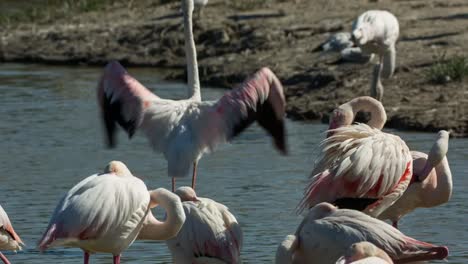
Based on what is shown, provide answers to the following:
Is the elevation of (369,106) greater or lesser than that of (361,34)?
greater

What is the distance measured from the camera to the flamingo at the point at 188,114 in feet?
29.6

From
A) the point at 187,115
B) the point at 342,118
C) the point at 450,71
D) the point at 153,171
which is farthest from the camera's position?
the point at 450,71

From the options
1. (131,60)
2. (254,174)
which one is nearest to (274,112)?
(254,174)

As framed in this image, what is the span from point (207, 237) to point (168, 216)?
42 centimetres

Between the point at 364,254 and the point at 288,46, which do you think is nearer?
the point at 364,254

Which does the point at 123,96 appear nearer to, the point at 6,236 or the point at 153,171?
the point at 6,236

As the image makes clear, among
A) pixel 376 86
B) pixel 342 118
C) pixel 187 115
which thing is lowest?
pixel 376 86

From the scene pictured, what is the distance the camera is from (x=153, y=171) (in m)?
12.0

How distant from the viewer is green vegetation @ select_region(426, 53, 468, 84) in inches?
553

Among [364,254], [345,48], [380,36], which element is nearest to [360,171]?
[364,254]

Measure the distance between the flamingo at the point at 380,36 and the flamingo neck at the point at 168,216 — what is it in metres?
7.13

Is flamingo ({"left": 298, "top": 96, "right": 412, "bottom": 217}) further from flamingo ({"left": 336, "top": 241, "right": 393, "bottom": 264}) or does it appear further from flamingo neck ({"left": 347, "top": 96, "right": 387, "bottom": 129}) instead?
flamingo ({"left": 336, "top": 241, "right": 393, "bottom": 264})

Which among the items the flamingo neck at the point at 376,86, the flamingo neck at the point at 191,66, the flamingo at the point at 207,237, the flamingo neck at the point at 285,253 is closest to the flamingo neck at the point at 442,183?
the flamingo at the point at 207,237

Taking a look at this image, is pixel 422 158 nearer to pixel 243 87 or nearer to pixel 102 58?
pixel 243 87
